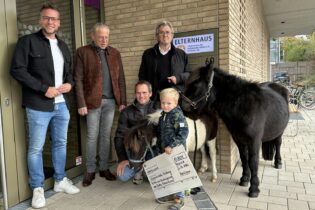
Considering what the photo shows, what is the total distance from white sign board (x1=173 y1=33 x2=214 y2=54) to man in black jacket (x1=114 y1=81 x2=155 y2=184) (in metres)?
1.00

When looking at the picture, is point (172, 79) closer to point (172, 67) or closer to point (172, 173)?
point (172, 67)

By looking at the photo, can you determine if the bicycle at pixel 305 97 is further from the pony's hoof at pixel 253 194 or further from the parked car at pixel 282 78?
the pony's hoof at pixel 253 194

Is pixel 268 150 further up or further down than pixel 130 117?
further down

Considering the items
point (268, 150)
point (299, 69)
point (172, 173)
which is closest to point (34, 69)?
point (172, 173)

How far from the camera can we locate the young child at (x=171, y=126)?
2.67 metres

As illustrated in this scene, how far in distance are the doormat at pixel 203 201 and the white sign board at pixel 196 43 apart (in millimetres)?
1873

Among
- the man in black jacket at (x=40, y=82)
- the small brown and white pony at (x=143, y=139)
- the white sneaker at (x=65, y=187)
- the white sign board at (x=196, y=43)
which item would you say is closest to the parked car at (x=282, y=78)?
the white sign board at (x=196, y=43)

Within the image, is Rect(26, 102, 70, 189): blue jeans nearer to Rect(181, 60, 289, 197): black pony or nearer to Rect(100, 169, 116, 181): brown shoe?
Rect(100, 169, 116, 181): brown shoe

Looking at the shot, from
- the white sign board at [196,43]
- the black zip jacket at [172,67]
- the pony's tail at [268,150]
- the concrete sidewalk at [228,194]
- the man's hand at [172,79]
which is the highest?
the white sign board at [196,43]

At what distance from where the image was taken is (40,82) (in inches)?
112

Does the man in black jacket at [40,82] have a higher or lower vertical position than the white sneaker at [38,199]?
higher

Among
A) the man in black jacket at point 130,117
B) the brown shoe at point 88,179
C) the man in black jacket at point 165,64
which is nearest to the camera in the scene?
the man in black jacket at point 130,117

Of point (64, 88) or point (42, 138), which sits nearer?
point (42, 138)

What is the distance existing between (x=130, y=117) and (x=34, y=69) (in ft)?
3.86
